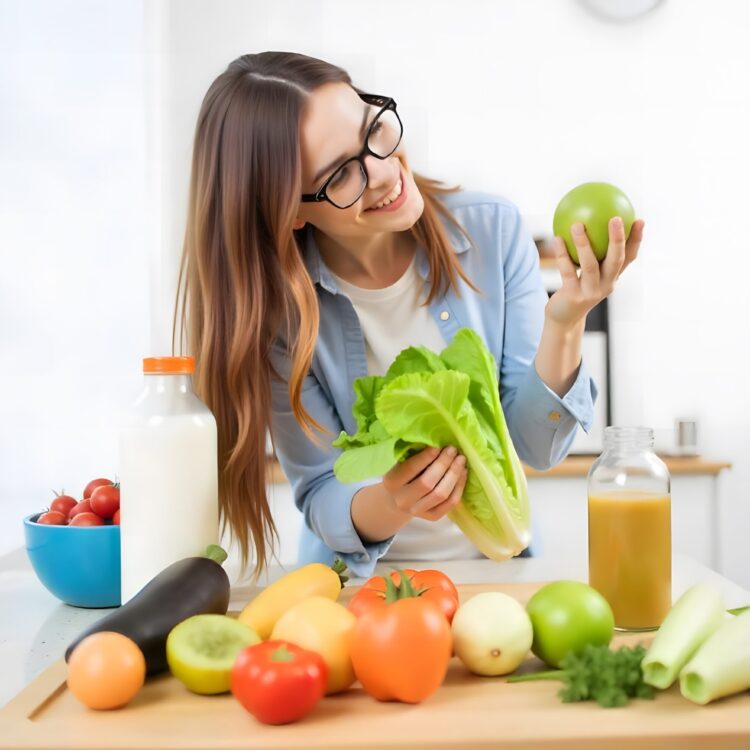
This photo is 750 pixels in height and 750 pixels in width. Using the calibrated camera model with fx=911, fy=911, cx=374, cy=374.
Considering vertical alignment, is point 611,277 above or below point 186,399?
above

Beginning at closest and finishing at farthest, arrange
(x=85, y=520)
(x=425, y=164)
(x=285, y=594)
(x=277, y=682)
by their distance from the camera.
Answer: (x=277, y=682) < (x=285, y=594) < (x=85, y=520) < (x=425, y=164)

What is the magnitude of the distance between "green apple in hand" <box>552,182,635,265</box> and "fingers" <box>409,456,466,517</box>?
0.33 m

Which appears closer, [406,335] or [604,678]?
[604,678]

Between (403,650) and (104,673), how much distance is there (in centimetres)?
28

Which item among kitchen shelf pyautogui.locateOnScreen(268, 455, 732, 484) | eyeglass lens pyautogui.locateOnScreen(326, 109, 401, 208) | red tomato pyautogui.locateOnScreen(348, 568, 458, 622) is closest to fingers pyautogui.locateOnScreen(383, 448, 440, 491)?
red tomato pyautogui.locateOnScreen(348, 568, 458, 622)

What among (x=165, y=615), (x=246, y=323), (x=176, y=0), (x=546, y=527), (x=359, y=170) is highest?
(x=176, y=0)

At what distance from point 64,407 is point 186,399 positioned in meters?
1.86

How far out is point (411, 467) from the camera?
1105mm

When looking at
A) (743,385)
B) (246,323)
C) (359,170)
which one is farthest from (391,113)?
(743,385)

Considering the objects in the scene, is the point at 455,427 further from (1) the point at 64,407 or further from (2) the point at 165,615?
(1) the point at 64,407

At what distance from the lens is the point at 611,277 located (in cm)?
119

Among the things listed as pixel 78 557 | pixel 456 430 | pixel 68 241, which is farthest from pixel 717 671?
pixel 68 241

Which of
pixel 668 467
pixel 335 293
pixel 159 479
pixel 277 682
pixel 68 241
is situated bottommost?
pixel 668 467

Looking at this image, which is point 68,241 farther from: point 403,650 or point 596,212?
point 403,650
